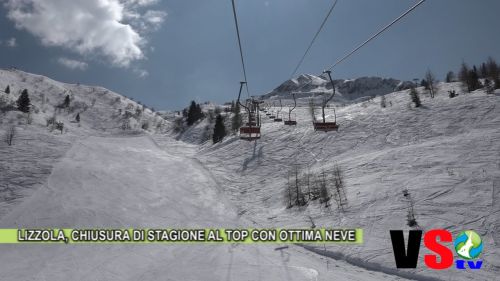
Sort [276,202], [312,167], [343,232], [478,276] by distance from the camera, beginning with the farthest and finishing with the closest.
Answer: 1. [312,167]
2. [276,202]
3. [343,232]
4. [478,276]

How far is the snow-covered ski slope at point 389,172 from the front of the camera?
11.8m

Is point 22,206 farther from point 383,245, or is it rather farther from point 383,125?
point 383,125

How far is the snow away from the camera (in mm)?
10500

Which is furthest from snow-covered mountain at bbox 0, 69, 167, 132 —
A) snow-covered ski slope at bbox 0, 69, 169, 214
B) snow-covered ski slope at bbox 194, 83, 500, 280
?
snow-covered ski slope at bbox 194, 83, 500, 280

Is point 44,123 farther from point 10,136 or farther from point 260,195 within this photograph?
point 260,195

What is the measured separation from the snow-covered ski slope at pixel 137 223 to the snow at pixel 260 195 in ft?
0.19

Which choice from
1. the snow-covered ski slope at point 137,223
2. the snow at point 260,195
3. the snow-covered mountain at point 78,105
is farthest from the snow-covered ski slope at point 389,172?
the snow-covered mountain at point 78,105

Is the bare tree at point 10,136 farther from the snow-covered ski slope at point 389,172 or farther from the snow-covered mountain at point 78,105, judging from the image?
the snow-covered mountain at point 78,105

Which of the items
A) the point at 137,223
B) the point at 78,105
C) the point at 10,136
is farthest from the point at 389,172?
the point at 78,105

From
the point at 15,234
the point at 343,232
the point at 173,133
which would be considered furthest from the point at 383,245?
the point at 173,133

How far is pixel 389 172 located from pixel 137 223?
12440 mm

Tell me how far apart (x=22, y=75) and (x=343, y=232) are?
133m

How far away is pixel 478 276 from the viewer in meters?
8.98

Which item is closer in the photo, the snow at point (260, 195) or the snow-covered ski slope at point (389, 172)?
the snow at point (260, 195)
